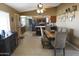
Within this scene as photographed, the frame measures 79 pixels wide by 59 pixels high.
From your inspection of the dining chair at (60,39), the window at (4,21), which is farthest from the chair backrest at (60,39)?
the window at (4,21)

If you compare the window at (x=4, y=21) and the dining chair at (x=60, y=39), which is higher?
the window at (x=4, y=21)

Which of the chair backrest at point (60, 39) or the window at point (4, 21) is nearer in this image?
the chair backrest at point (60, 39)

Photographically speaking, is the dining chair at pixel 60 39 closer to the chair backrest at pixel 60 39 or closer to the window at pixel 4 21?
the chair backrest at pixel 60 39

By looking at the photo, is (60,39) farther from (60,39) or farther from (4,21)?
(4,21)

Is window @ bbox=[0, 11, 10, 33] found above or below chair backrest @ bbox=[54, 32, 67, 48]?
above

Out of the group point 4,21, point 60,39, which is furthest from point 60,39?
point 4,21

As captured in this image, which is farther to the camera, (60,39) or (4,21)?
(4,21)

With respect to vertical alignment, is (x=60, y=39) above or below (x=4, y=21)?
below

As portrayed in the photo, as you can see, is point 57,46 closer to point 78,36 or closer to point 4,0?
point 78,36

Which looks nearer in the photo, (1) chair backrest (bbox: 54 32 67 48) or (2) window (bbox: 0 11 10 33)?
(1) chair backrest (bbox: 54 32 67 48)

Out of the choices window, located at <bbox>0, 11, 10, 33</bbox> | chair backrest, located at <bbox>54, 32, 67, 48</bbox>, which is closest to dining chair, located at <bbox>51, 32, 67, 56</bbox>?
chair backrest, located at <bbox>54, 32, 67, 48</bbox>

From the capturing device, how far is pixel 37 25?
25.6 feet

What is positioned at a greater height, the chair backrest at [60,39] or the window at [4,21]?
the window at [4,21]

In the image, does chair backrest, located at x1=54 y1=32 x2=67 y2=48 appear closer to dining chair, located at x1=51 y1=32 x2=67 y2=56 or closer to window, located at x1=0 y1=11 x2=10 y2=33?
dining chair, located at x1=51 y1=32 x2=67 y2=56
